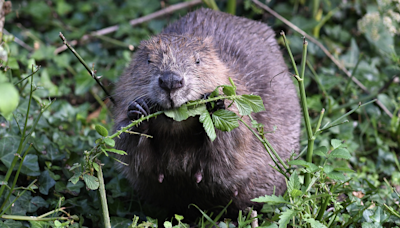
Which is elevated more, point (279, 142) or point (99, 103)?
point (99, 103)

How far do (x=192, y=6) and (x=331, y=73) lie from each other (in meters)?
2.03

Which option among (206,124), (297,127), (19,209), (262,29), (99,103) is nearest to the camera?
(206,124)

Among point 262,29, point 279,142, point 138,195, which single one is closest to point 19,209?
point 138,195

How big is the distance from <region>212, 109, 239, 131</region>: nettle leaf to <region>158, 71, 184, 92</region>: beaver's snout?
0.29 meters

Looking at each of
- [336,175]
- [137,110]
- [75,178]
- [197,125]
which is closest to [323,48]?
[197,125]

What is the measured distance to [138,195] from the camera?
10.9ft

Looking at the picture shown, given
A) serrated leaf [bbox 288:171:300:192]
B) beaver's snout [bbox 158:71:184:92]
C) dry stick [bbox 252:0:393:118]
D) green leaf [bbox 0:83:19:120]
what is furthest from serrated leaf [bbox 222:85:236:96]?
dry stick [bbox 252:0:393:118]

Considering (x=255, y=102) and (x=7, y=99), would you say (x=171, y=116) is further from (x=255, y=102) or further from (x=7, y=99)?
(x=7, y=99)

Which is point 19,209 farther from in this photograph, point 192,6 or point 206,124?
point 192,6

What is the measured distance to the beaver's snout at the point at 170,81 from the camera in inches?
91.1

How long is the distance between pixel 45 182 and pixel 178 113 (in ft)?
3.97

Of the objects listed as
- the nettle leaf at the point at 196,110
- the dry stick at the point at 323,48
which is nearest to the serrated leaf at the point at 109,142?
the nettle leaf at the point at 196,110

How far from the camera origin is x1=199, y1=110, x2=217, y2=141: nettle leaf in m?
2.36

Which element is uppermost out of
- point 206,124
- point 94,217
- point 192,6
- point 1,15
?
point 1,15
